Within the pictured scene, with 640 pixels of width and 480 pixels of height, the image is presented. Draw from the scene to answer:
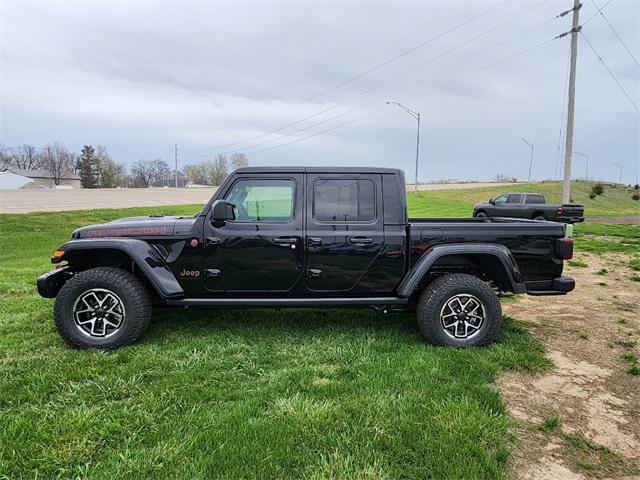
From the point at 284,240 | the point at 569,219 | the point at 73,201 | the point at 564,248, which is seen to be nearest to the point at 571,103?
the point at 569,219

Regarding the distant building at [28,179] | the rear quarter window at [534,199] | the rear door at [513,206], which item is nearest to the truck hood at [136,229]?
the rear door at [513,206]

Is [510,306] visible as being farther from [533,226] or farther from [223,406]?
[223,406]

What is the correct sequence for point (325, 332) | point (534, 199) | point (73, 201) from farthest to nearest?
point (73, 201), point (534, 199), point (325, 332)

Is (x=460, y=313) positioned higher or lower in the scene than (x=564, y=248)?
lower

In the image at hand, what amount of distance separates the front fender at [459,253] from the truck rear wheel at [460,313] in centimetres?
22

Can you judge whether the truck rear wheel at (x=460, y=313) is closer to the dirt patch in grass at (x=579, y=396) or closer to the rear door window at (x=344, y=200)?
the dirt patch in grass at (x=579, y=396)

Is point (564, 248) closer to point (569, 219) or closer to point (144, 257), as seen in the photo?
point (144, 257)

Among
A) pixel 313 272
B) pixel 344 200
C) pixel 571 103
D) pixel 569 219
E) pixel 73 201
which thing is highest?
pixel 571 103

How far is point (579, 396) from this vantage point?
10.9 feet

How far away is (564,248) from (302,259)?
2.55 m

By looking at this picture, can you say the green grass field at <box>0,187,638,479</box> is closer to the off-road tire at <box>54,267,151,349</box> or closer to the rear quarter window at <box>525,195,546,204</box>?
the off-road tire at <box>54,267,151,349</box>

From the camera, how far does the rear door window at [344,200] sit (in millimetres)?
4320

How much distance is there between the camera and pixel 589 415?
3.04m

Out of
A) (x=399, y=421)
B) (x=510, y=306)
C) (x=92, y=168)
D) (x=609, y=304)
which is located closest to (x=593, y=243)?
(x=609, y=304)
